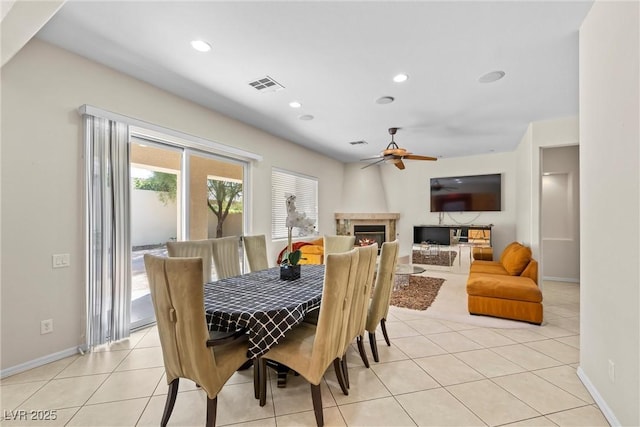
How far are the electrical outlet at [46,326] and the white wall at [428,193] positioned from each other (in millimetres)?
6694

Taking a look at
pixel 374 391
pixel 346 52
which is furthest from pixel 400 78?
pixel 374 391

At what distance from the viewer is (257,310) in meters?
1.71

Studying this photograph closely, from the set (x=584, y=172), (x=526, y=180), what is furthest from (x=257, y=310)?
(x=526, y=180)

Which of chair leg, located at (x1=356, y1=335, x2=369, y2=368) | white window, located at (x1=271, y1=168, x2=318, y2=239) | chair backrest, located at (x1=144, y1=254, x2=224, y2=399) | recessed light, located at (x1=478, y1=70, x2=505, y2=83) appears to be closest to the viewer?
chair backrest, located at (x1=144, y1=254, x2=224, y2=399)

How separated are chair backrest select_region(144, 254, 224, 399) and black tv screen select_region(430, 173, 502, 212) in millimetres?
6458

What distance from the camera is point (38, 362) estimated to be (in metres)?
2.35

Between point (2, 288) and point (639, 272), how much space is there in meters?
4.18

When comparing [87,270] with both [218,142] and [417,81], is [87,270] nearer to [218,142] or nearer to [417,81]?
[218,142]

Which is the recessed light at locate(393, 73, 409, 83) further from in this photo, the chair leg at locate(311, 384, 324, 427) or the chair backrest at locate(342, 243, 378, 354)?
the chair leg at locate(311, 384, 324, 427)

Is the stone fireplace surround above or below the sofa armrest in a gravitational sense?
above

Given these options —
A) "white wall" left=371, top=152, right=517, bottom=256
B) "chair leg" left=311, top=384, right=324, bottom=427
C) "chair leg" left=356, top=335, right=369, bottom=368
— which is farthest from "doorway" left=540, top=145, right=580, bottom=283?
"chair leg" left=311, top=384, right=324, bottom=427

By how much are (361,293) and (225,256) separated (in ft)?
5.43

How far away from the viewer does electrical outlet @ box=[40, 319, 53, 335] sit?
2381 millimetres

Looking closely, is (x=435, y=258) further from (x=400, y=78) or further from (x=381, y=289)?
(x=400, y=78)
